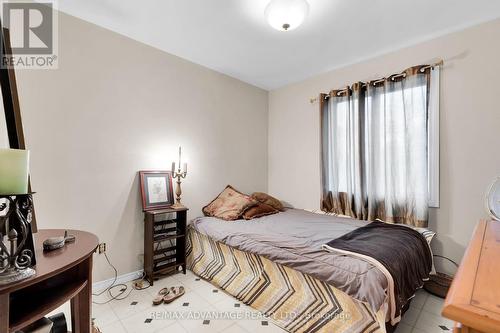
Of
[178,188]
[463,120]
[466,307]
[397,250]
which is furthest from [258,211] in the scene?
[466,307]

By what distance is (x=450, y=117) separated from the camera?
7.63ft

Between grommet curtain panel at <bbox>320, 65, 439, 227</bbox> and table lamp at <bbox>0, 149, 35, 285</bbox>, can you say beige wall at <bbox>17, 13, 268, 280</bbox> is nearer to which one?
table lamp at <bbox>0, 149, 35, 285</bbox>

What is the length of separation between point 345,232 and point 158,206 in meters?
1.99

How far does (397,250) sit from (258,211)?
1.63 meters

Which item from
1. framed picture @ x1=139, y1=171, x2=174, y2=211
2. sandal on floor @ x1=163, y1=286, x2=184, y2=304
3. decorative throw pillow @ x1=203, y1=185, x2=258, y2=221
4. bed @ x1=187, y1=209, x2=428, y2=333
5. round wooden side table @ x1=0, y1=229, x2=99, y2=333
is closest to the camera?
round wooden side table @ x1=0, y1=229, x2=99, y2=333

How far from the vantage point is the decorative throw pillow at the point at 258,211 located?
291 cm

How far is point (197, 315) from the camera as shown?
6.26 feet

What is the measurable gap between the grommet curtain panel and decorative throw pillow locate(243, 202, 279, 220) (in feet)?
2.39

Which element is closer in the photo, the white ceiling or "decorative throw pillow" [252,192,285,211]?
the white ceiling

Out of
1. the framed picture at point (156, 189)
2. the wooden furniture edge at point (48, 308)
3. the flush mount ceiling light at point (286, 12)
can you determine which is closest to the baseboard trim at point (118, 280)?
the framed picture at point (156, 189)

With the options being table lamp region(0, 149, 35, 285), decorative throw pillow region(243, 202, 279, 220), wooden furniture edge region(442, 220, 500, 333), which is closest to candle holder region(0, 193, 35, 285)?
table lamp region(0, 149, 35, 285)

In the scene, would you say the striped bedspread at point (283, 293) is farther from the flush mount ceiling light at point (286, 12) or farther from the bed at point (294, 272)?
the flush mount ceiling light at point (286, 12)

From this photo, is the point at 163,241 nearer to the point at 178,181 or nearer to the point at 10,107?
the point at 178,181

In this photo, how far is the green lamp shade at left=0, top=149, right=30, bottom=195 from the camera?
86 centimetres
